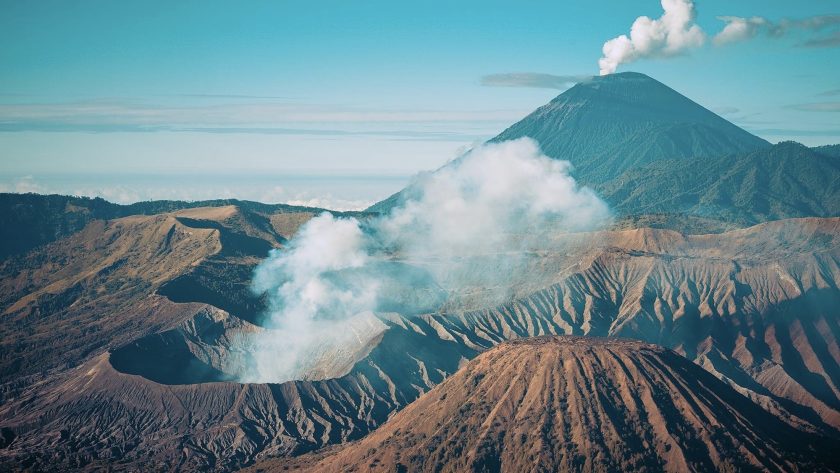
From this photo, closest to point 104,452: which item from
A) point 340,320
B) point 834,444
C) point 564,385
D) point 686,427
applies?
point 340,320

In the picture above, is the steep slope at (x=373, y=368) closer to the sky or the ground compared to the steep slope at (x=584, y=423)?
closer to the ground

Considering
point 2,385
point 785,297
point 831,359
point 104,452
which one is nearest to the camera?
point 104,452

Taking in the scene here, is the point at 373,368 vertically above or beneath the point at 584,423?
beneath

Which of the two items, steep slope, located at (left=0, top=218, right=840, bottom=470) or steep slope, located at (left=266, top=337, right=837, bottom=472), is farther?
steep slope, located at (left=0, top=218, right=840, bottom=470)

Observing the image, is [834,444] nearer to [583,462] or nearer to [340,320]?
[583,462]

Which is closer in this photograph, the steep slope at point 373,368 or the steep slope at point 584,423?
the steep slope at point 584,423

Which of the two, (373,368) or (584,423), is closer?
(584,423)

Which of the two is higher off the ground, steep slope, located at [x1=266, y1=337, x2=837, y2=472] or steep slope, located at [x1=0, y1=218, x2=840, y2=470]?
steep slope, located at [x1=266, y1=337, x2=837, y2=472]

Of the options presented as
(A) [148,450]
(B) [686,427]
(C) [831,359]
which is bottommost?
(C) [831,359]
